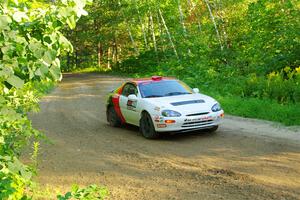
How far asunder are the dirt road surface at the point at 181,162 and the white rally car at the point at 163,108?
0.34 m

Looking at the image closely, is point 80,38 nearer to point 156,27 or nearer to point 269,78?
point 156,27

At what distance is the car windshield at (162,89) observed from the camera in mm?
12031

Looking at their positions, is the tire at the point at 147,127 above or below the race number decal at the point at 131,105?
below

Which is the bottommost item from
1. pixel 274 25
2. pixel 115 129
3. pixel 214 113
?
pixel 115 129

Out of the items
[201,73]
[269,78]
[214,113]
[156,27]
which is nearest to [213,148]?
[214,113]

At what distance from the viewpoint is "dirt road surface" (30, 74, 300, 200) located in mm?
6773

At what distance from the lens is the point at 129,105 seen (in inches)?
488

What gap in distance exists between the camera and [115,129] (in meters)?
13.1

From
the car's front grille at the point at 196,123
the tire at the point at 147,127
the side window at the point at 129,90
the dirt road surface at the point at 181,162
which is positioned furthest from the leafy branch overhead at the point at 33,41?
the side window at the point at 129,90

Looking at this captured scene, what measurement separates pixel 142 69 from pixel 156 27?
854cm

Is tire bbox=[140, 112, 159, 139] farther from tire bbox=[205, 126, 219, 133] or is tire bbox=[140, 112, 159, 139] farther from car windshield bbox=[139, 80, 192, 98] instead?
tire bbox=[205, 126, 219, 133]

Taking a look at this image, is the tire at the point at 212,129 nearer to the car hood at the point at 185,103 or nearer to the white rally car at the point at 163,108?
the white rally car at the point at 163,108

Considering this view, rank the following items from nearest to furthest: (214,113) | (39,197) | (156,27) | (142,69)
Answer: (39,197) < (214,113) < (142,69) < (156,27)

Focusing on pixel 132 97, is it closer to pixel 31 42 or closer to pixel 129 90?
pixel 129 90
